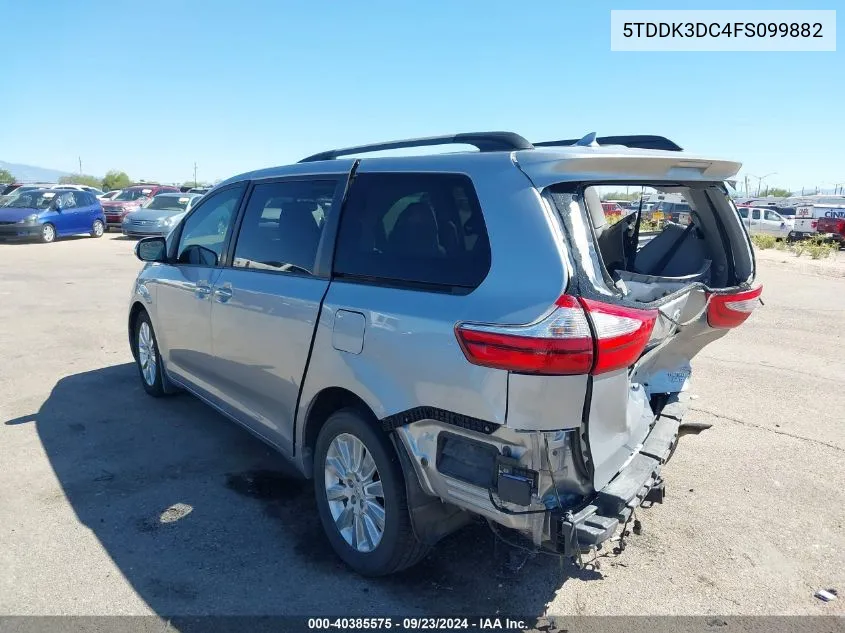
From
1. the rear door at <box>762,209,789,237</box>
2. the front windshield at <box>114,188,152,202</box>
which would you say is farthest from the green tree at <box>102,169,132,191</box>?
the rear door at <box>762,209,789,237</box>

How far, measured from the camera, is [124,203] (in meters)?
25.3

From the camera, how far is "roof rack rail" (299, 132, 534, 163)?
286cm

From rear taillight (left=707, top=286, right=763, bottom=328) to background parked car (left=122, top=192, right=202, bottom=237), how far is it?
61.3ft

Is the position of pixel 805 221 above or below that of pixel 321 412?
above

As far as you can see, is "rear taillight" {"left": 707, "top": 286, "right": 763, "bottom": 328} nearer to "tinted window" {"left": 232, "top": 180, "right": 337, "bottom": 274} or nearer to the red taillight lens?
the red taillight lens

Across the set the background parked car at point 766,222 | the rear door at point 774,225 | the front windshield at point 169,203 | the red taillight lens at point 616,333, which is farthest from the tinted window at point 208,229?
the rear door at point 774,225

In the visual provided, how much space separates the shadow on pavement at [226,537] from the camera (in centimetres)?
299

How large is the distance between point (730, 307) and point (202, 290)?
3.36 meters

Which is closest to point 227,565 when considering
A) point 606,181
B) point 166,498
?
point 166,498

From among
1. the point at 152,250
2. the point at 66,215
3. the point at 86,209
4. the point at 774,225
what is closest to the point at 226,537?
the point at 152,250

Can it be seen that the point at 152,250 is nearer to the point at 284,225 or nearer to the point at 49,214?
the point at 284,225

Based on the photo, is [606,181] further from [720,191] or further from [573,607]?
[573,607]

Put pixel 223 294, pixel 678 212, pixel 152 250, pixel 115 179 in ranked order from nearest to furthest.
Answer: pixel 223 294 → pixel 678 212 → pixel 152 250 → pixel 115 179

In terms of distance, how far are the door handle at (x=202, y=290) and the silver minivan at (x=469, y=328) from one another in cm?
3
